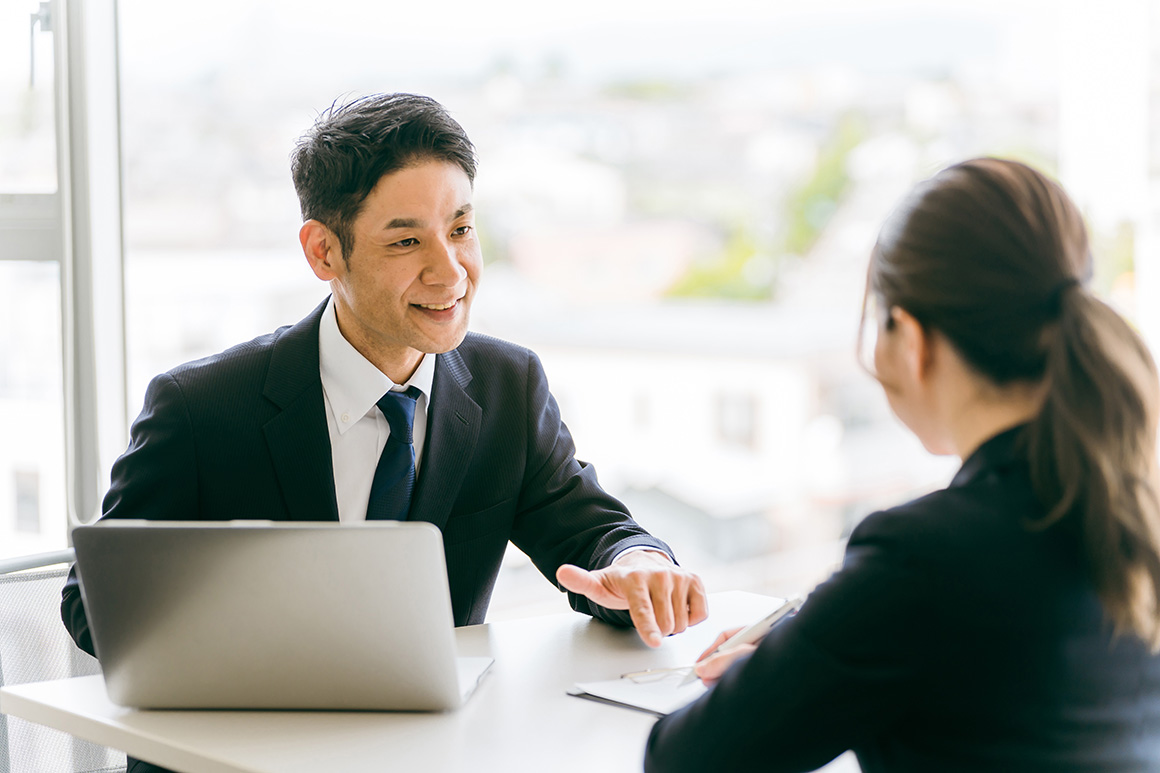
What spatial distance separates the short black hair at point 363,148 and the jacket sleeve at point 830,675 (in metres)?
0.97

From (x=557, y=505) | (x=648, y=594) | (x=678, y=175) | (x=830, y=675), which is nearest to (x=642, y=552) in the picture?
(x=648, y=594)

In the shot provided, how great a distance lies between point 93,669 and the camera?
4.55 ft

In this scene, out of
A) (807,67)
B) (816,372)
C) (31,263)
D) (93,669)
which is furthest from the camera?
(816,372)

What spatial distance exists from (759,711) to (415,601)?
0.33 meters

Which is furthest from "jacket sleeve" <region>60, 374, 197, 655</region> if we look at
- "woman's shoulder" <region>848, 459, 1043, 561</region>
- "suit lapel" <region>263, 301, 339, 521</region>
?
"woman's shoulder" <region>848, 459, 1043, 561</region>

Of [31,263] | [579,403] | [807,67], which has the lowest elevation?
[579,403]

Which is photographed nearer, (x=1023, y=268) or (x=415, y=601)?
(x=1023, y=268)

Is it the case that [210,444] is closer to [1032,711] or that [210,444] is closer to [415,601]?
[415,601]

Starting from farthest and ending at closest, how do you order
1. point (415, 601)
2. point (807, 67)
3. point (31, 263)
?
1. point (807, 67)
2. point (31, 263)
3. point (415, 601)

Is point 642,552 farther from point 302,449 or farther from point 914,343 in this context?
point 914,343

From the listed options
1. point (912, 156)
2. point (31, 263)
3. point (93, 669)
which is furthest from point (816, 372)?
point (93, 669)

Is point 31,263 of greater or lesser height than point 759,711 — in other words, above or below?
above

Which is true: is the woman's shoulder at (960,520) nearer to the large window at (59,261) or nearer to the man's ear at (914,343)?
the man's ear at (914,343)

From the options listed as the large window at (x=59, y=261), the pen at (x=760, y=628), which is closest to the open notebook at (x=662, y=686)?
the pen at (x=760, y=628)
